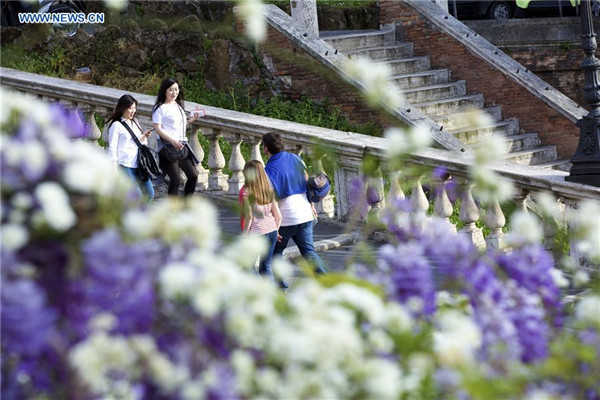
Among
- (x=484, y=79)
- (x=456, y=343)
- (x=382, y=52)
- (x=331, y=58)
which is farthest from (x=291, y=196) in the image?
(x=382, y=52)

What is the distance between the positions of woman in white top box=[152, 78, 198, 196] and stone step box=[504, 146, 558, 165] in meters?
5.15

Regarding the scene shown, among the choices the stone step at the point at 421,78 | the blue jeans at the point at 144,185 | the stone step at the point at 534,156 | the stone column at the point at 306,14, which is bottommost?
the stone step at the point at 534,156

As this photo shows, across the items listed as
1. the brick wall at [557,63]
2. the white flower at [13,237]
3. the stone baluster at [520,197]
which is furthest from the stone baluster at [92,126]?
the white flower at [13,237]

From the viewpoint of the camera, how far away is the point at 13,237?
2.12 m

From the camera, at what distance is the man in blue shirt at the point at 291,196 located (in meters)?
7.62

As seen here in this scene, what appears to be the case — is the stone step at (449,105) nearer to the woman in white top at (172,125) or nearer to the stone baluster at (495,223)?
the woman in white top at (172,125)

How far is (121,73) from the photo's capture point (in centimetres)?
1387

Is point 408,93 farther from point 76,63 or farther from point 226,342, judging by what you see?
point 226,342

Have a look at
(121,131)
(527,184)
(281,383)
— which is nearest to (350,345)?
(281,383)

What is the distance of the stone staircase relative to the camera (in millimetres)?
13914

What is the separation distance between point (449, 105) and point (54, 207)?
1260cm

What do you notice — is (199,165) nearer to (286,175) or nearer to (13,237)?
(286,175)

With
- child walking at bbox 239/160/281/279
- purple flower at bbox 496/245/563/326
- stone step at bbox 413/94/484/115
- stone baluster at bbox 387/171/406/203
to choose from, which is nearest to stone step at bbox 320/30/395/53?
stone step at bbox 413/94/484/115

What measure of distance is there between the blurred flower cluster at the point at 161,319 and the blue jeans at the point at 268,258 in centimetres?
499
